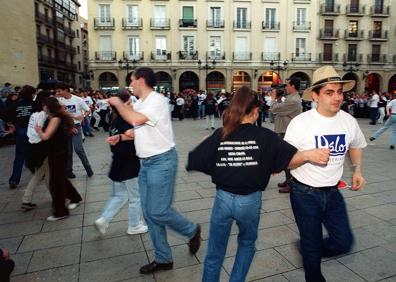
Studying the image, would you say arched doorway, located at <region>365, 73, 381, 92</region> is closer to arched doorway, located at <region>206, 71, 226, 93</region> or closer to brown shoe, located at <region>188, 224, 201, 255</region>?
arched doorway, located at <region>206, 71, 226, 93</region>

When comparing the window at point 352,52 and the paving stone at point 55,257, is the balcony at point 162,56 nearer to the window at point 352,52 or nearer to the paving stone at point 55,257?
the window at point 352,52

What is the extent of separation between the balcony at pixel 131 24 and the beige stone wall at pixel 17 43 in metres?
13.1

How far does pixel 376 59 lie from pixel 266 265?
1506 inches

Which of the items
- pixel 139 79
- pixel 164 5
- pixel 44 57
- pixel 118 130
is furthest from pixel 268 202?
pixel 44 57

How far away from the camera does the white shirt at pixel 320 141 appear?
7.71 ft

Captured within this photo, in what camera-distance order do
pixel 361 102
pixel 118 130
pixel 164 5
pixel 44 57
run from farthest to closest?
pixel 44 57 < pixel 164 5 < pixel 361 102 < pixel 118 130

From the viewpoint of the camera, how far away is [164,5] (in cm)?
3170

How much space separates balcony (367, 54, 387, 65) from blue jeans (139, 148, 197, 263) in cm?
3777

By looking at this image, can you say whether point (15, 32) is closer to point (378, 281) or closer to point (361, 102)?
point (378, 281)

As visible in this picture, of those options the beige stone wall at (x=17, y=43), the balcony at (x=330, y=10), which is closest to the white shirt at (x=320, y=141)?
the beige stone wall at (x=17, y=43)

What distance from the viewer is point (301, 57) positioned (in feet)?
110

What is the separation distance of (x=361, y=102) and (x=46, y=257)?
20852 millimetres

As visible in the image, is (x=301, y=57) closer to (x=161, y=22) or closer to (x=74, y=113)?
(x=161, y=22)

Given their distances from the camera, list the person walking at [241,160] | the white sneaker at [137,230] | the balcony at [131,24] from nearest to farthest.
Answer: the person walking at [241,160] → the white sneaker at [137,230] → the balcony at [131,24]
